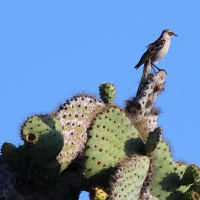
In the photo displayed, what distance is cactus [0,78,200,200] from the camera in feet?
20.2

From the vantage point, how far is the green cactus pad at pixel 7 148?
23.1ft

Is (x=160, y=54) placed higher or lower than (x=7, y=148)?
higher

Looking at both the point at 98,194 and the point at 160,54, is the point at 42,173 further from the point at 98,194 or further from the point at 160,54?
the point at 160,54

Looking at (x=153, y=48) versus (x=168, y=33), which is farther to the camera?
(x=168, y=33)

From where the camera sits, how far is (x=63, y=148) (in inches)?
274

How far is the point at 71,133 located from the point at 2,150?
68 centimetres

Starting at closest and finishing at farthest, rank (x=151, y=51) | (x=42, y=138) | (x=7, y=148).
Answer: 1. (x=42, y=138)
2. (x=7, y=148)
3. (x=151, y=51)

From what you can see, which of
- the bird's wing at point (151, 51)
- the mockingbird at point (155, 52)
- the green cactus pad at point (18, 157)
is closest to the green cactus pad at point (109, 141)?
the green cactus pad at point (18, 157)

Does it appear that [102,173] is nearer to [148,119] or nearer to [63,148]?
[63,148]

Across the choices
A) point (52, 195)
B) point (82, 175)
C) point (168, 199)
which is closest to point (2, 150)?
point (52, 195)

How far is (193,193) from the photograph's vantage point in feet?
21.1

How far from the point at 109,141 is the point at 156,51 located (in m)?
5.38

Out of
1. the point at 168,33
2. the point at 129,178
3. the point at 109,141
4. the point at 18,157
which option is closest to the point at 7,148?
the point at 18,157

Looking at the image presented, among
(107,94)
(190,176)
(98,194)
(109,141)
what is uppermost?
(107,94)
